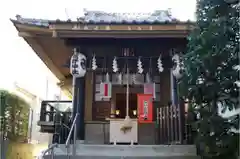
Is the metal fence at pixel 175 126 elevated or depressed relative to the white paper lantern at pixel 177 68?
depressed

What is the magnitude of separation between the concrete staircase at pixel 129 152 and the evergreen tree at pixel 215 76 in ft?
4.70

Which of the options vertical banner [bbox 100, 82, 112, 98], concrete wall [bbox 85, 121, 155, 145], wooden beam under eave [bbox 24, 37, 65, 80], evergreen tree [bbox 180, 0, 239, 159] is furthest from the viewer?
wooden beam under eave [bbox 24, 37, 65, 80]

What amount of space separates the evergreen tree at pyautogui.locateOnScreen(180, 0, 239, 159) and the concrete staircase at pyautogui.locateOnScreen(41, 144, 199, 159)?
143 centimetres

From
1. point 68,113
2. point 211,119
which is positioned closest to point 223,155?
point 211,119

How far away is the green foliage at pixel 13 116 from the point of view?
11.1 meters

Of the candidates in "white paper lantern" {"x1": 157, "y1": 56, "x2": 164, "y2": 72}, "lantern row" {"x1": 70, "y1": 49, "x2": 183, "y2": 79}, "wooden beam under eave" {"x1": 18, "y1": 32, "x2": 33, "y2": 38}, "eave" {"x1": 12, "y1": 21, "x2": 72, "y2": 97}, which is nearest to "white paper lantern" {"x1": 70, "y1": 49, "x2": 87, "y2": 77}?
"lantern row" {"x1": 70, "y1": 49, "x2": 183, "y2": 79}

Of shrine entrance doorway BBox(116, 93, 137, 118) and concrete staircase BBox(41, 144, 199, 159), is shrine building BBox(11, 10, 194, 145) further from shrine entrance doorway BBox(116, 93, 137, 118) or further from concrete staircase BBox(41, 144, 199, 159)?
concrete staircase BBox(41, 144, 199, 159)

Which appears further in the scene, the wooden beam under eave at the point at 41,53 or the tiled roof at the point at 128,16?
the tiled roof at the point at 128,16

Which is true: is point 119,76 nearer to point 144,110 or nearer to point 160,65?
point 160,65

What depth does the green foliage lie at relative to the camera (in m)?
11.1

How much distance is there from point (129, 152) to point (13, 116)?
21.1 feet

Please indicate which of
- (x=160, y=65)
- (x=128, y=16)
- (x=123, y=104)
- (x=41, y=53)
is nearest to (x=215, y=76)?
(x=160, y=65)

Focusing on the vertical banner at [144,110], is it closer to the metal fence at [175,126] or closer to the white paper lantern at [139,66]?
the metal fence at [175,126]

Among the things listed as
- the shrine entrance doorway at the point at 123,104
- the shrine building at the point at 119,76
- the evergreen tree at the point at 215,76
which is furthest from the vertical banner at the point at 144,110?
the evergreen tree at the point at 215,76
